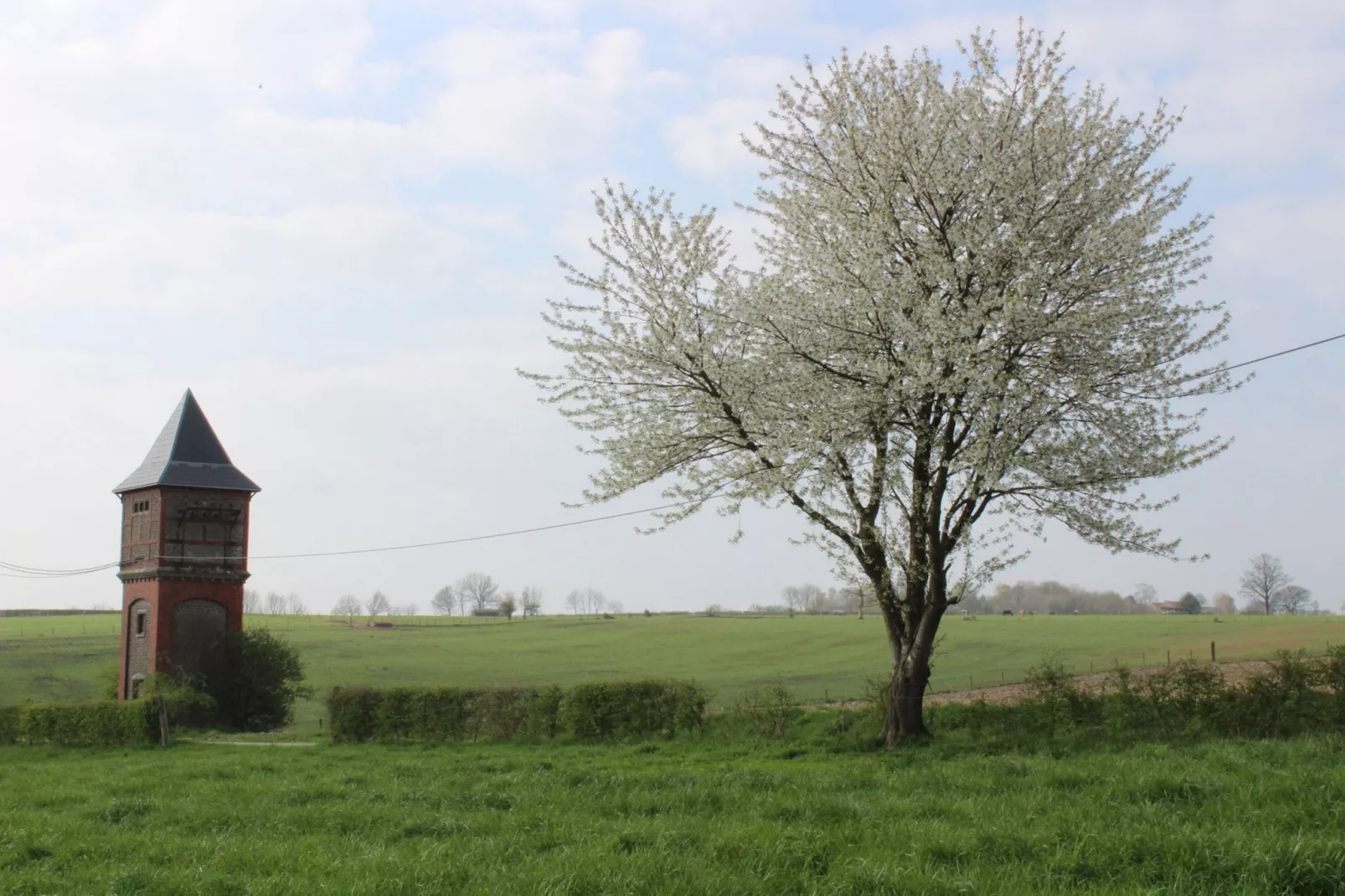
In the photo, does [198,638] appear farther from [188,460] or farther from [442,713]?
[442,713]

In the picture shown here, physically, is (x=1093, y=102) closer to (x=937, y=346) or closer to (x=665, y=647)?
(x=937, y=346)

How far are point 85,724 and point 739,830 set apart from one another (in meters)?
28.7

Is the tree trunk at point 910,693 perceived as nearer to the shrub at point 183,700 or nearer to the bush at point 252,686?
the shrub at point 183,700

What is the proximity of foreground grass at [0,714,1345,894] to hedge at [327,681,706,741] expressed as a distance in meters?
8.91

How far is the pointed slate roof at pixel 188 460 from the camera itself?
147 ft

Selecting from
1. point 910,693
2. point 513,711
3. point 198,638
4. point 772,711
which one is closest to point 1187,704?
point 910,693

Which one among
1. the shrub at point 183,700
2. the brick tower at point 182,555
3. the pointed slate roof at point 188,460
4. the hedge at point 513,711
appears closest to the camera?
the hedge at point 513,711

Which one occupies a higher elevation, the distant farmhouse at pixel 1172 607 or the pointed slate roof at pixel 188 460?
the pointed slate roof at pixel 188 460

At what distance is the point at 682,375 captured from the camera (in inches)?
795

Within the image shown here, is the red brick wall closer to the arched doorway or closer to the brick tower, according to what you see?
the brick tower

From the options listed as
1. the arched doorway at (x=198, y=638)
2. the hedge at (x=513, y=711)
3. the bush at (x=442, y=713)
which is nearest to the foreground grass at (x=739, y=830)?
the hedge at (x=513, y=711)

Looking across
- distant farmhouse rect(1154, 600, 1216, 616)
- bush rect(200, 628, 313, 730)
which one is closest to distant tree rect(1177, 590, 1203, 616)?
distant farmhouse rect(1154, 600, 1216, 616)

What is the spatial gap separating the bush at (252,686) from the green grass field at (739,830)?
29078 mm

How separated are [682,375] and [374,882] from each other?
13.2 m
